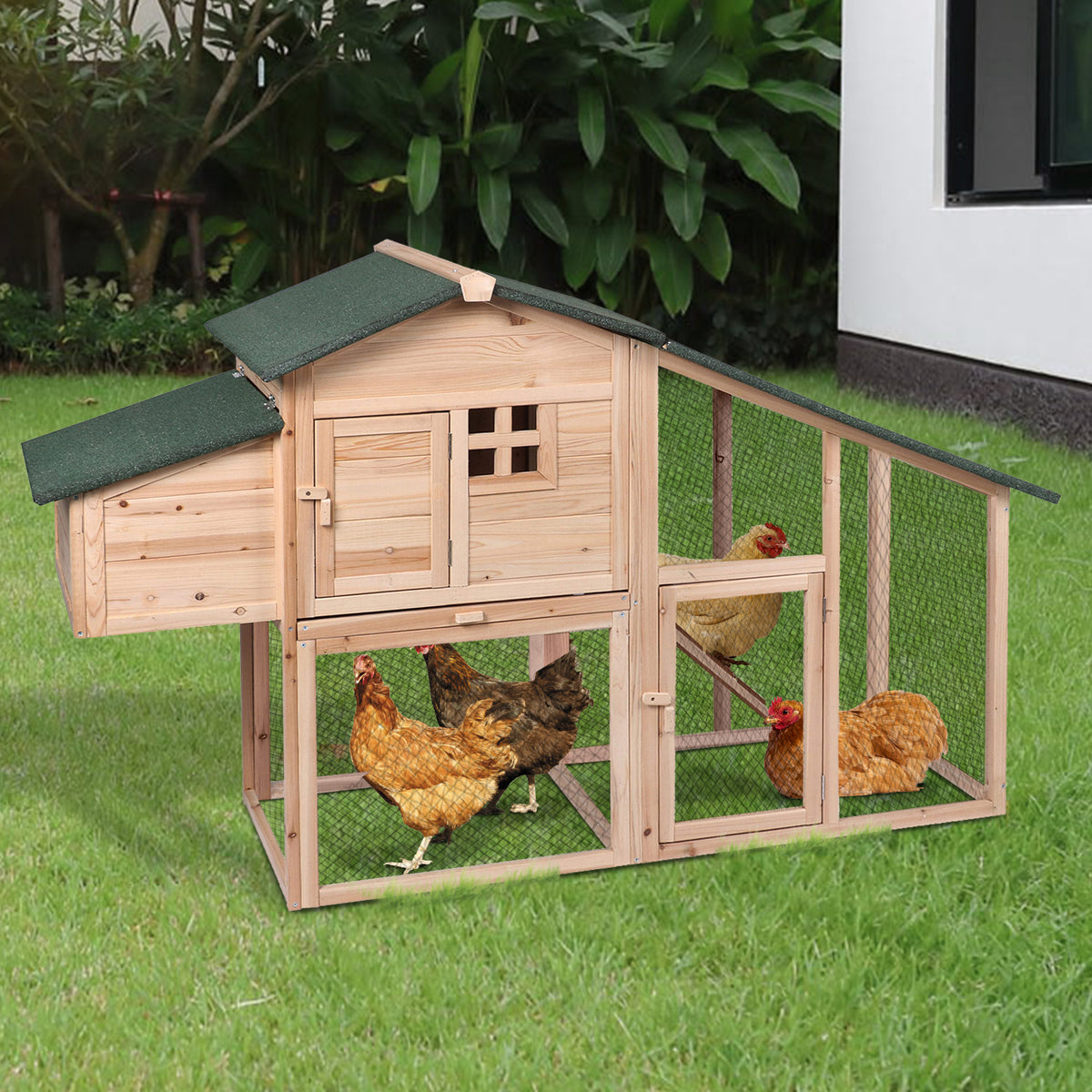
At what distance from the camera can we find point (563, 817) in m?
3.79

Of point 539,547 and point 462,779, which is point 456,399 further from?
point 462,779

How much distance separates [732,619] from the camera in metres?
4.35

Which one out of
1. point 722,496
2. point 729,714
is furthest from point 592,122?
point 729,714

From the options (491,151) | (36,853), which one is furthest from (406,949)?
(491,151)

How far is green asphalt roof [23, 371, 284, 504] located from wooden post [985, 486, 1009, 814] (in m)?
1.60

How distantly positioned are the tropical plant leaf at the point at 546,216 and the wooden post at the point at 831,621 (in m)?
6.89

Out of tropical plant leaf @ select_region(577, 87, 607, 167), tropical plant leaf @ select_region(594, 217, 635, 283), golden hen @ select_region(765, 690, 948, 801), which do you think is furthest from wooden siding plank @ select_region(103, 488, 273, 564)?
tropical plant leaf @ select_region(594, 217, 635, 283)

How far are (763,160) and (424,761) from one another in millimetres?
7268

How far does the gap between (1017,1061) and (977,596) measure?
120 inches

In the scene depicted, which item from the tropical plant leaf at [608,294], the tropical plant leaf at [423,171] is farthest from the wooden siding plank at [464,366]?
the tropical plant leaf at [608,294]

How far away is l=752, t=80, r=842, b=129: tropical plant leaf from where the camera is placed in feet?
33.4

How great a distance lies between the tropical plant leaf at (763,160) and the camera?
992 centimetres

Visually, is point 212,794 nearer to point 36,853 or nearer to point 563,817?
point 36,853

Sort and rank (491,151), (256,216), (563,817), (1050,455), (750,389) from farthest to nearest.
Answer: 1. (256,216)
2. (491,151)
3. (1050,455)
4. (563,817)
5. (750,389)
